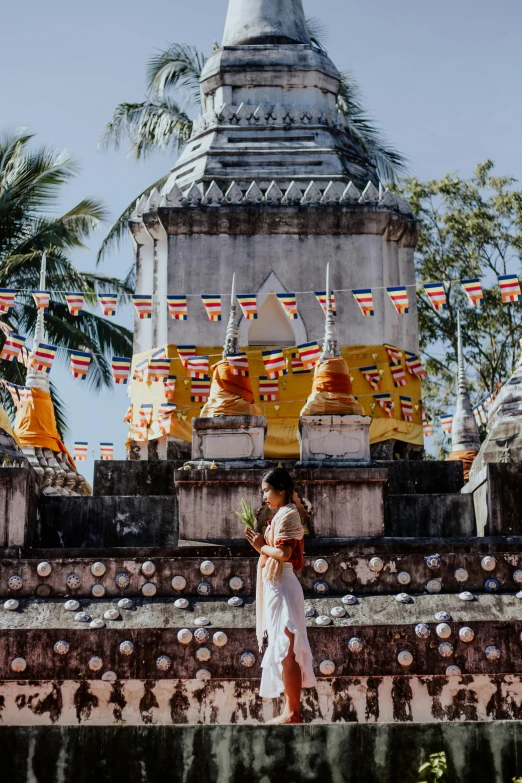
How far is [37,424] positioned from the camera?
18.2 m

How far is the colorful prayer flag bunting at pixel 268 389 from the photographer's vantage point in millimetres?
18625

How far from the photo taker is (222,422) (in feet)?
47.0

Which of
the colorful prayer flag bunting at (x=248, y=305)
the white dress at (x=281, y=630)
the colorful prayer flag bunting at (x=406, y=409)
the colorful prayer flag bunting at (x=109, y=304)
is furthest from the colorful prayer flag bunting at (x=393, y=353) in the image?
the white dress at (x=281, y=630)

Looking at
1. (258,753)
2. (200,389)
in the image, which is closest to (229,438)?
(200,389)

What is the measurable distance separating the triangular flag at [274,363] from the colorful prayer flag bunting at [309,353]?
0.99 feet

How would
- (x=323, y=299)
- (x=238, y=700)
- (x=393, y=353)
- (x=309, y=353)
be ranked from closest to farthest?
(x=238, y=700)
(x=309, y=353)
(x=323, y=299)
(x=393, y=353)

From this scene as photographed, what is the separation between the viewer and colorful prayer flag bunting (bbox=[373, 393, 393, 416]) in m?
18.6

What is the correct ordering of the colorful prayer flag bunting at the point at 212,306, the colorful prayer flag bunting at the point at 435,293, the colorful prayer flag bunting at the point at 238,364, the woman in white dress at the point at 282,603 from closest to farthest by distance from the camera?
the woman in white dress at the point at 282,603 < the colorful prayer flag bunting at the point at 238,364 < the colorful prayer flag bunting at the point at 435,293 < the colorful prayer flag bunting at the point at 212,306

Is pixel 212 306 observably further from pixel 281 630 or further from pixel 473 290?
pixel 281 630

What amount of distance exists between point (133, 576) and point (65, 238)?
16.8 m

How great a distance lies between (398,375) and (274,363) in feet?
6.04

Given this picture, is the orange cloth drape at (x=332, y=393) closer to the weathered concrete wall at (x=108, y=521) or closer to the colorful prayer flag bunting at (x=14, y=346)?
the weathered concrete wall at (x=108, y=521)

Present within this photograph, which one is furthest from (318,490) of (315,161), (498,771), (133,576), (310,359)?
(315,161)

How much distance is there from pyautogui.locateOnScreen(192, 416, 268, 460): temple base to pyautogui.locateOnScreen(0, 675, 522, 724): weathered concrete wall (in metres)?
3.35
